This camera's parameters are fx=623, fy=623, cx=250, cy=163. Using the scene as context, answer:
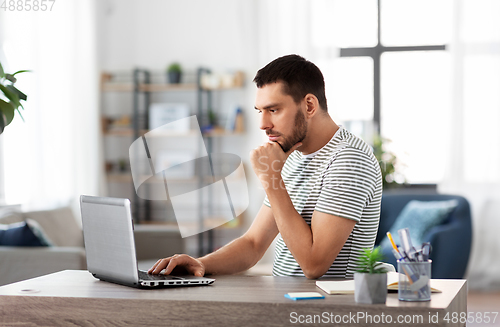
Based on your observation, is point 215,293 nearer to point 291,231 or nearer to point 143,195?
point 291,231

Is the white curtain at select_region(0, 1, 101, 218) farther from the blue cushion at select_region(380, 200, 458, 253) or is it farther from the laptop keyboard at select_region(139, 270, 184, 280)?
the laptop keyboard at select_region(139, 270, 184, 280)

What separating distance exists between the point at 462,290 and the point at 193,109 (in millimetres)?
4299

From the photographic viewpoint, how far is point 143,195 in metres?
5.58

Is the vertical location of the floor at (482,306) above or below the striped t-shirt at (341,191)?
below

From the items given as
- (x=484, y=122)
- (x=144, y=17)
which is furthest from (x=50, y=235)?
(x=484, y=122)

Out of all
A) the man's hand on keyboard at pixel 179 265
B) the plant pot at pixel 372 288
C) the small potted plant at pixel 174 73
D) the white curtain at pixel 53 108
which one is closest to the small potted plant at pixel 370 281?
the plant pot at pixel 372 288

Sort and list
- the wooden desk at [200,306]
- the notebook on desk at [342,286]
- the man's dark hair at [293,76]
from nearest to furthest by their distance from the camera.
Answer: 1. the wooden desk at [200,306]
2. the notebook on desk at [342,286]
3. the man's dark hair at [293,76]

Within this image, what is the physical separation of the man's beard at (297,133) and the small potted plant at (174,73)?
3.76 meters

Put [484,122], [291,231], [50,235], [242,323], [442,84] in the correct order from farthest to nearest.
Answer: [442,84]
[484,122]
[50,235]
[291,231]
[242,323]

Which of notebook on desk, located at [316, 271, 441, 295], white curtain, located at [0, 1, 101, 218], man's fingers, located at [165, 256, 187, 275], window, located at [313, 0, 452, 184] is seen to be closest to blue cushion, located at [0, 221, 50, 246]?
white curtain, located at [0, 1, 101, 218]

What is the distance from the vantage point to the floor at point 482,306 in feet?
12.0

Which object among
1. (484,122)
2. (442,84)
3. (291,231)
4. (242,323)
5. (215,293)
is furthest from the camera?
(442,84)

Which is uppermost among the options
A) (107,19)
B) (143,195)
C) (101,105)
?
(107,19)

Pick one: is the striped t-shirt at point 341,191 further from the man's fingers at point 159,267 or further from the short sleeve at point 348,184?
the man's fingers at point 159,267
